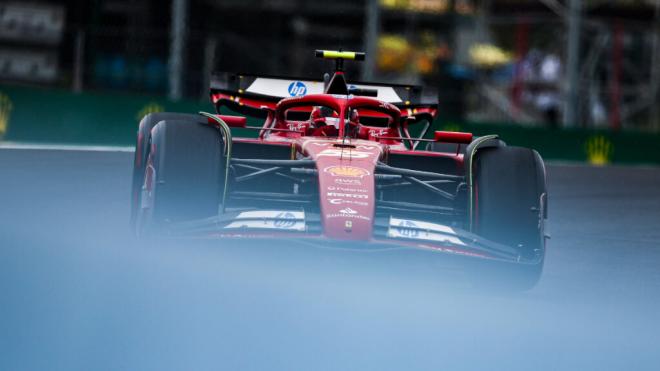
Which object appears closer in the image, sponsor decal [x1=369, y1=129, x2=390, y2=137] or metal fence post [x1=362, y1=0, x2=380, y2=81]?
sponsor decal [x1=369, y1=129, x2=390, y2=137]

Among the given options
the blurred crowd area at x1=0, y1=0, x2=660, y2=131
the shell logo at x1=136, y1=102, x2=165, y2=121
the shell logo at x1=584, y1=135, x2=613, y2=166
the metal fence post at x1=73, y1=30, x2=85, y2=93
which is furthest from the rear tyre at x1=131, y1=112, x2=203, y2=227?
the shell logo at x1=584, y1=135, x2=613, y2=166

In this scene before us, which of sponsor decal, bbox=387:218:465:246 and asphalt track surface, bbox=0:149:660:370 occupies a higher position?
sponsor decal, bbox=387:218:465:246

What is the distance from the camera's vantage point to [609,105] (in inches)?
1083

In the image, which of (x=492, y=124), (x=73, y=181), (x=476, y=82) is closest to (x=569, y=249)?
(x=73, y=181)

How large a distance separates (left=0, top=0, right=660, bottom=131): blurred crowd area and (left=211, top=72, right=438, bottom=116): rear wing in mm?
11446

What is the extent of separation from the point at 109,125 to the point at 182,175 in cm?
1337

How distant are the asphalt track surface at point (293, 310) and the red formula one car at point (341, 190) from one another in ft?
0.55

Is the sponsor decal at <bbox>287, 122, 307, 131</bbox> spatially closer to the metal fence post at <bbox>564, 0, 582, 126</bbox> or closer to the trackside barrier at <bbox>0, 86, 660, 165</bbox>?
the trackside barrier at <bbox>0, 86, 660, 165</bbox>

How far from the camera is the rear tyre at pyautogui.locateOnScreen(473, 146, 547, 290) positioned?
23.2 feet

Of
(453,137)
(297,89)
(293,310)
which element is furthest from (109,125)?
(293,310)

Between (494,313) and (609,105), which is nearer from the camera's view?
(494,313)

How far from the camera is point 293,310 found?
244 inches

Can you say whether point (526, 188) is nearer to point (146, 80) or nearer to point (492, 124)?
point (492, 124)

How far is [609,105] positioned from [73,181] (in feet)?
55.0
